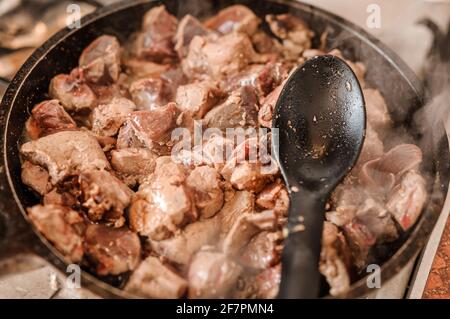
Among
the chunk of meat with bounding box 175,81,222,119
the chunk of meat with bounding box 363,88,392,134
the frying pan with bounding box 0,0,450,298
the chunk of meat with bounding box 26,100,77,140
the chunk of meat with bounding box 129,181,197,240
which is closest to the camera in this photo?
the frying pan with bounding box 0,0,450,298

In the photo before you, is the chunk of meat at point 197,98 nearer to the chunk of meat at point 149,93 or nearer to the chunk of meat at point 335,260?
the chunk of meat at point 149,93

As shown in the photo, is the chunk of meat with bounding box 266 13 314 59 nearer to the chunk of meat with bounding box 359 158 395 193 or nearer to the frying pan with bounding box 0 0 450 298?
the frying pan with bounding box 0 0 450 298

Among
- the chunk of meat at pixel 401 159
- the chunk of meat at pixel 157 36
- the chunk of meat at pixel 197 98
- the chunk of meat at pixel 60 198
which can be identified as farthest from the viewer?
the chunk of meat at pixel 157 36

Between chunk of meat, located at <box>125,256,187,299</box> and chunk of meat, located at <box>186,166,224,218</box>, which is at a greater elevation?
chunk of meat, located at <box>186,166,224,218</box>

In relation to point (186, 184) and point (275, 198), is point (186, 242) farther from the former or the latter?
point (275, 198)

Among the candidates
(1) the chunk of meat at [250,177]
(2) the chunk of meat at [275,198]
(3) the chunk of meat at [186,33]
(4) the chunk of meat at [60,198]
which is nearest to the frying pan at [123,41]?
(4) the chunk of meat at [60,198]

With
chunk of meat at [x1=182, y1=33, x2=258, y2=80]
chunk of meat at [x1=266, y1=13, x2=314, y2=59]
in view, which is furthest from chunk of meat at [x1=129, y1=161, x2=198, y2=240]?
chunk of meat at [x1=266, y1=13, x2=314, y2=59]
